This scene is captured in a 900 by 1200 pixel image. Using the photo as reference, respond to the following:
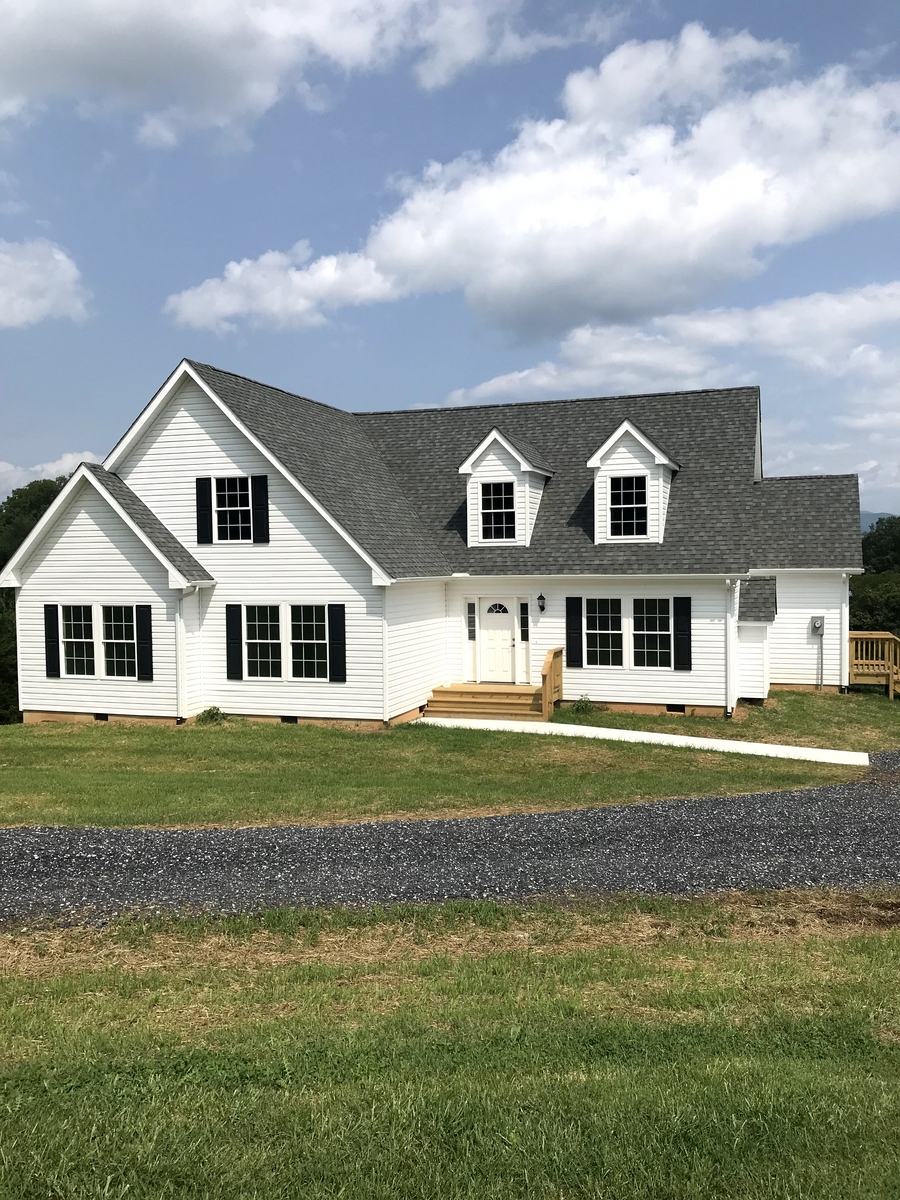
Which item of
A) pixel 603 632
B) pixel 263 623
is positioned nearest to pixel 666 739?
pixel 603 632

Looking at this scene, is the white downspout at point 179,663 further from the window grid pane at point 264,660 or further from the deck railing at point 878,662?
the deck railing at point 878,662

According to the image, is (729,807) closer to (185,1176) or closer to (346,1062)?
(346,1062)

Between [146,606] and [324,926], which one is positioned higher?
[146,606]

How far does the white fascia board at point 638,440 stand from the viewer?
23.0m

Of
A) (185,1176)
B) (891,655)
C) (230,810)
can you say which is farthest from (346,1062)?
(891,655)

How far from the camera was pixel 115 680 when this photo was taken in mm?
22328

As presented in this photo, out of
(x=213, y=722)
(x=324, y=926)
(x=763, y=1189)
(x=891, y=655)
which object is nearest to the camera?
(x=763, y=1189)

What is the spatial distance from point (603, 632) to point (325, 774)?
9.37m

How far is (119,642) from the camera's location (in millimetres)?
22312

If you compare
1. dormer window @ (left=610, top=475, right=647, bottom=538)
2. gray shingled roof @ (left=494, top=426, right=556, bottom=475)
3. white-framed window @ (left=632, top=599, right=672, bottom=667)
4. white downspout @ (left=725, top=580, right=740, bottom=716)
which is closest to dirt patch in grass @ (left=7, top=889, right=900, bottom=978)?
white downspout @ (left=725, top=580, right=740, bottom=716)

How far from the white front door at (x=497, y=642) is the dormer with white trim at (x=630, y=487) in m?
2.93

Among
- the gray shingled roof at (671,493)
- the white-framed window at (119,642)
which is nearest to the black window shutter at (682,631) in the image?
the gray shingled roof at (671,493)

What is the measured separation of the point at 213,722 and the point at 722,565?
473 inches

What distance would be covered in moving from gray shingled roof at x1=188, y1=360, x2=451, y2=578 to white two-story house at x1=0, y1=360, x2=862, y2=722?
90mm
